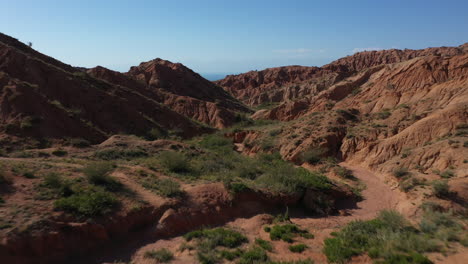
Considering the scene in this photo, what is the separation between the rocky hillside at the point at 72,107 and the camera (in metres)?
23.0

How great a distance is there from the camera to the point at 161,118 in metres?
36.5

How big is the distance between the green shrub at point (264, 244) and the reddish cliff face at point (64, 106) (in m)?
19.1

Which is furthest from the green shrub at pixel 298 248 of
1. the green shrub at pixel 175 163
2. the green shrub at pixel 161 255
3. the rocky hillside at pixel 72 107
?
the rocky hillside at pixel 72 107

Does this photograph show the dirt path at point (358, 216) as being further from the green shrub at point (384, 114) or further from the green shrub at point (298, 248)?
the green shrub at point (384, 114)

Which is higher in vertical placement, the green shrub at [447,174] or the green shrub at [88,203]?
the green shrub at [447,174]

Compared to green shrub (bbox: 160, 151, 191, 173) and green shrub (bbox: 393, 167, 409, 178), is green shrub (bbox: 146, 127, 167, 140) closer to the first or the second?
green shrub (bbox: 160, 151, 191, 173)

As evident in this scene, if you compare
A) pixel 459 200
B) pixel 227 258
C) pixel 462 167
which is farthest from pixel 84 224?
pixel 462 167

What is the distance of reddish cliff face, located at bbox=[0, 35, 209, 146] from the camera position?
23.0 meters

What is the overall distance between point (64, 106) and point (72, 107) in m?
0.72

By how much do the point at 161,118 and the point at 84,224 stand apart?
26690mm

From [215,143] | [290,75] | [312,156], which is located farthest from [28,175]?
[290,75]

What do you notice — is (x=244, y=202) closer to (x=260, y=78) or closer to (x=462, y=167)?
(x=462, y=167)

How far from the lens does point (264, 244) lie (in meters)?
10.7

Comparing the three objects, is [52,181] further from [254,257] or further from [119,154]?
[254,257]
